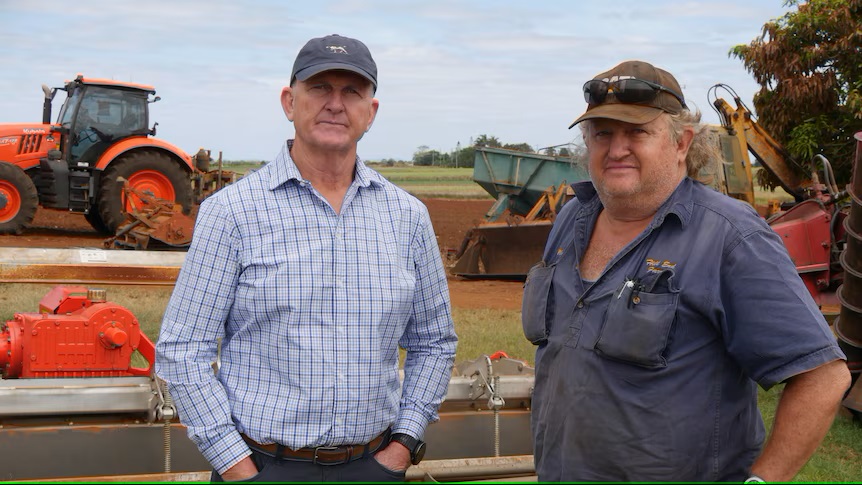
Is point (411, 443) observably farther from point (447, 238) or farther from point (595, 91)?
point (447, 238)

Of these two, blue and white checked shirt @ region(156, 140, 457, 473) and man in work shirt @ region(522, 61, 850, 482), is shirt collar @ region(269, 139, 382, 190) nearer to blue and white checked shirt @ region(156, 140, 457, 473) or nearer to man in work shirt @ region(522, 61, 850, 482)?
blue and white checked shirt @ region(156, 140, 457, 473)

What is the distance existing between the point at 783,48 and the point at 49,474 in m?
15.1

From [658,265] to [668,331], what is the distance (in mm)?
166

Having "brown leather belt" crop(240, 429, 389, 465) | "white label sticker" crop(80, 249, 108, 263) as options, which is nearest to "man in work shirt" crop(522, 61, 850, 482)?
"brown leather belt" crop(240, 429, 389, 465)

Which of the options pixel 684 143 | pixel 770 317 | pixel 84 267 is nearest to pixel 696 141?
pixel 684 143

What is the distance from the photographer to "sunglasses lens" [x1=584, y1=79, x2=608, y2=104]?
252 cm

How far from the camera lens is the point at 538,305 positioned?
259 centimetres

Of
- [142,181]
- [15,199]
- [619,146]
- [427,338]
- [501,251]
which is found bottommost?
[501,251]

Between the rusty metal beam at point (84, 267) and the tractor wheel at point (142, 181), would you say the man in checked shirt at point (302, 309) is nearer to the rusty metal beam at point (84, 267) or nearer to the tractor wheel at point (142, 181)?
the rusty metal beam at point (84, 267)

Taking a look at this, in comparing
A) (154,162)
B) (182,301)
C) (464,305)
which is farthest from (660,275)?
(154,162)

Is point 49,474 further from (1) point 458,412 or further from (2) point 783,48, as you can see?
(2) point 783,48

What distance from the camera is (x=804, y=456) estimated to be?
7.26ft

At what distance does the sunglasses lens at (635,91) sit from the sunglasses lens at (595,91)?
0.19ft

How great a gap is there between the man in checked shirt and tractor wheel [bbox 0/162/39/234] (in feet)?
46.7
